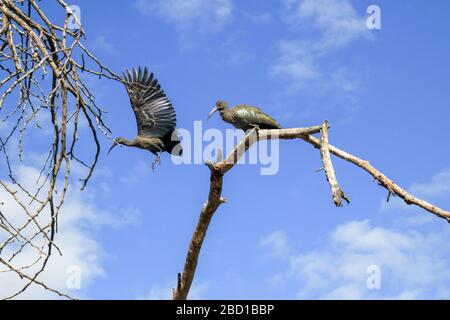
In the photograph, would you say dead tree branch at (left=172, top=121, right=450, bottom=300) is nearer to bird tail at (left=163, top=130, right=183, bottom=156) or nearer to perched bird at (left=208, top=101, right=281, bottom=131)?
perched bird at (left=208, top=101, right=281, bottom=131)

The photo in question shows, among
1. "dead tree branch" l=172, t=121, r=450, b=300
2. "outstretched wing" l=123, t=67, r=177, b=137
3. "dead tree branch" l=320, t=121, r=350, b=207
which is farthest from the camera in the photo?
"outstretched wing" l=123, t=67, r=177, b=137

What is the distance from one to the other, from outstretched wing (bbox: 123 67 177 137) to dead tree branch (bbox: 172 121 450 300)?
168 centimetres

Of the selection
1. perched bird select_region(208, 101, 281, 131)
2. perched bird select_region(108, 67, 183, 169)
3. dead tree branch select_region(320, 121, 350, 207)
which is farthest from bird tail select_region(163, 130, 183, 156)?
dead tree branch select_region(320, 121, 350, 207)

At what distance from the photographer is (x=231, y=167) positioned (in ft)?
16.1

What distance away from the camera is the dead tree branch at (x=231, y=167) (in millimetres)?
4836

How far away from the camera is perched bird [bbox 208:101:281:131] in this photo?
18.2 feet

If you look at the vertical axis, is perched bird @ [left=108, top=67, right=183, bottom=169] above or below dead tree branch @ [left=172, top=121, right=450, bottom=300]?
above

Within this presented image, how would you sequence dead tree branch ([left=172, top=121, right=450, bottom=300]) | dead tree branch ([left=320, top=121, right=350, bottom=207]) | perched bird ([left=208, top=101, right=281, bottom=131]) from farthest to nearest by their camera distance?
perched bird ([left=208, top=101, right=281, bottom=131]) < dead tree branch ([left=172, top=121, right=450, bottom=300]) < dead tree branch ([left=320, top=121, right=350, bottom=207])

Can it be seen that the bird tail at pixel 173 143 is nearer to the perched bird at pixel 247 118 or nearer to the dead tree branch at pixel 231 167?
the perched bird at pixel 247 118


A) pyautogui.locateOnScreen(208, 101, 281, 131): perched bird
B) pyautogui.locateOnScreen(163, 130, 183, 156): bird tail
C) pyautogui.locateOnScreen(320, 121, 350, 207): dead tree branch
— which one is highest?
pyautogui.locateOnScreen(163, 130, 183, 156): bird tail

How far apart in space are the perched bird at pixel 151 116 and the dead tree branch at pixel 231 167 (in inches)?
66.6
